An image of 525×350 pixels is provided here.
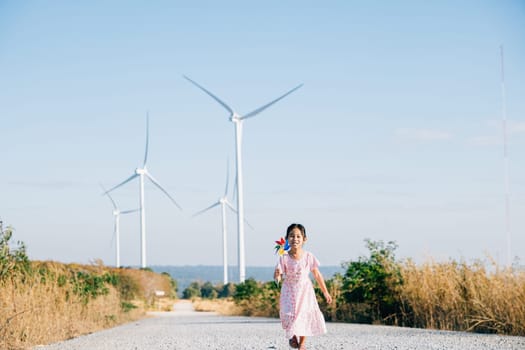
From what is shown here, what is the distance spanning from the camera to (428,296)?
16.5m

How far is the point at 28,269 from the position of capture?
1769 centimetres

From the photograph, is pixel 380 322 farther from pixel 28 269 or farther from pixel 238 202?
pixel 238 202

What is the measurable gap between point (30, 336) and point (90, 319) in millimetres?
5900

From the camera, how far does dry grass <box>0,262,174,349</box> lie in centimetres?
1305

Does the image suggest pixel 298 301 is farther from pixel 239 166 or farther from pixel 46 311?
pixel 239 166

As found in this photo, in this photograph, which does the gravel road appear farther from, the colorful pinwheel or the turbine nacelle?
the turbine nacelle

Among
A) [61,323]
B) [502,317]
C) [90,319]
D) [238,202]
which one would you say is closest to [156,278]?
[238,202]

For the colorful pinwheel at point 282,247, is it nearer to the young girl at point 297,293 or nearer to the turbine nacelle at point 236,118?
the young girl at point 297,293

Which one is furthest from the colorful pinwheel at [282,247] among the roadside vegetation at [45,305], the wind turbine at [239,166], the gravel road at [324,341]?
the wind turbine at [239,166]

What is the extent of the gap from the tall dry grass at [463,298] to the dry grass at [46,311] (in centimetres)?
775

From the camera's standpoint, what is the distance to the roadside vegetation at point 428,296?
13.9m

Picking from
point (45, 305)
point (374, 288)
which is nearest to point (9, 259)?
point (45, 305)

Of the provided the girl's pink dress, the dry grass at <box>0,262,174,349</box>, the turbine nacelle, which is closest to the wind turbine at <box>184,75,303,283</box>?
the turbine nacelle

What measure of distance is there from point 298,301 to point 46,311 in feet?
23.5
